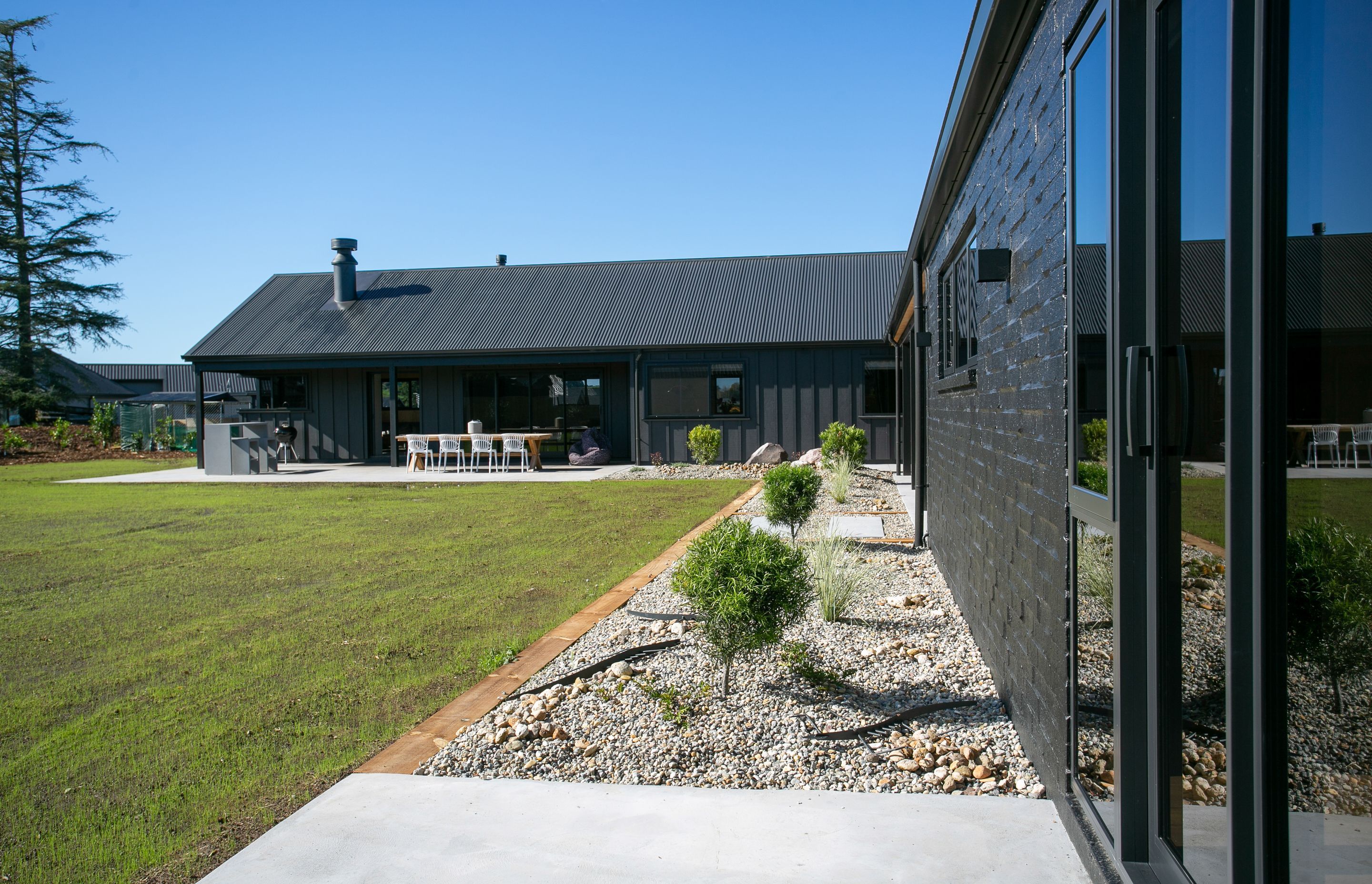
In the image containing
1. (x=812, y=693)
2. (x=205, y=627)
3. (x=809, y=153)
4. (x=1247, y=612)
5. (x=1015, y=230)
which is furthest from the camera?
(x=809, y=153)

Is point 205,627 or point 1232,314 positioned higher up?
point 1232,314

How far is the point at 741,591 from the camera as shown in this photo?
3.37m

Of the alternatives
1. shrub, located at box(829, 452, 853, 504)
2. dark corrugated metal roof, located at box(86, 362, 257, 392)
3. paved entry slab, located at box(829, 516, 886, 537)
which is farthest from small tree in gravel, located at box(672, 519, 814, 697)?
dark corrugated metal roof, located at box(86, 362, 257, 392)

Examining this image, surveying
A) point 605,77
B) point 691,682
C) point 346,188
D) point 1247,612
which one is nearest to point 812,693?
point 691,682

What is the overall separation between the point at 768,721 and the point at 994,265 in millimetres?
1833

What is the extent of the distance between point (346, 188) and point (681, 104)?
18.5ft

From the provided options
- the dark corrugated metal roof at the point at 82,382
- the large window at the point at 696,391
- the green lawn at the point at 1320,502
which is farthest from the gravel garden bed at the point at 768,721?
the dark corrugated metal roof at the point at 82,382

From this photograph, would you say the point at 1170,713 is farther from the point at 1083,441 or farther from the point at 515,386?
the point at 515,386

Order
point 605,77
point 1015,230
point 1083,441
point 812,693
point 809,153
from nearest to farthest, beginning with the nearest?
point 1083,441
point 1015,230
point 812,693
point 605,77
point 809,153

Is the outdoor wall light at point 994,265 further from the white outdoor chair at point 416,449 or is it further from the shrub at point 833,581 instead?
the white outdoor chair at point 416,449

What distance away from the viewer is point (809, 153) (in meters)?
16.1

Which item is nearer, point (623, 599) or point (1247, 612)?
point (1247, 612)

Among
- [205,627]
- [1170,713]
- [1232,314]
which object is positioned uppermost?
[1232,314]

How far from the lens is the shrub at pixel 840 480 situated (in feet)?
34.0
